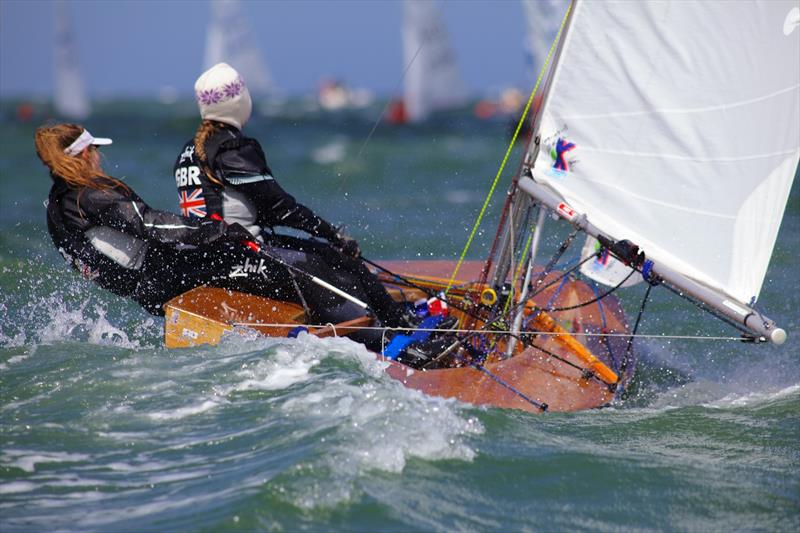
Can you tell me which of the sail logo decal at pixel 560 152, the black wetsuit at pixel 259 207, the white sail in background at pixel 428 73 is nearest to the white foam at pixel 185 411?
the black wetsuit at pixel 259 207

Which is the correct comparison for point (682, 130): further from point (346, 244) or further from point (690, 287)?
point (346, 244)

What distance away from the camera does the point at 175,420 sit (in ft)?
12.3

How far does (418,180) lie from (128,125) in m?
16.3

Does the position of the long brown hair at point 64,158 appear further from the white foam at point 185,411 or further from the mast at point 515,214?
the mast at point 515,214

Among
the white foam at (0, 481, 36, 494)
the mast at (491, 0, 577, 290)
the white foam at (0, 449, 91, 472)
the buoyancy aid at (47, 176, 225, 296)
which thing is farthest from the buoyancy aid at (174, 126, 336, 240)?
the white foam at (0, 481, 36, 494)

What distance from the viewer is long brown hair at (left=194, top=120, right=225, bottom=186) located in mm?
4352

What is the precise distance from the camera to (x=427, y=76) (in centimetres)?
2286

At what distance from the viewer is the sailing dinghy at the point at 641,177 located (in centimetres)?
426

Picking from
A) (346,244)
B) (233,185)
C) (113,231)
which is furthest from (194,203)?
(346,244)

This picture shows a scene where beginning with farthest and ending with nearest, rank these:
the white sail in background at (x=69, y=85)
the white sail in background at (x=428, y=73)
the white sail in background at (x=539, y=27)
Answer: the white sail in background at (x=69, y=85) → the white sail in background at (x=428, y=73) → the white sail in background at (x=539, y=27)

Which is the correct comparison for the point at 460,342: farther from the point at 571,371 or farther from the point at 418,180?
the point at 418,180

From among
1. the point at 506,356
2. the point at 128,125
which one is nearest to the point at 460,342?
the point at 506,356

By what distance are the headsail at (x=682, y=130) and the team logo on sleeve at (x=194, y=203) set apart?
4.67 feet

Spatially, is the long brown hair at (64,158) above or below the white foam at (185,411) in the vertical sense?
above
